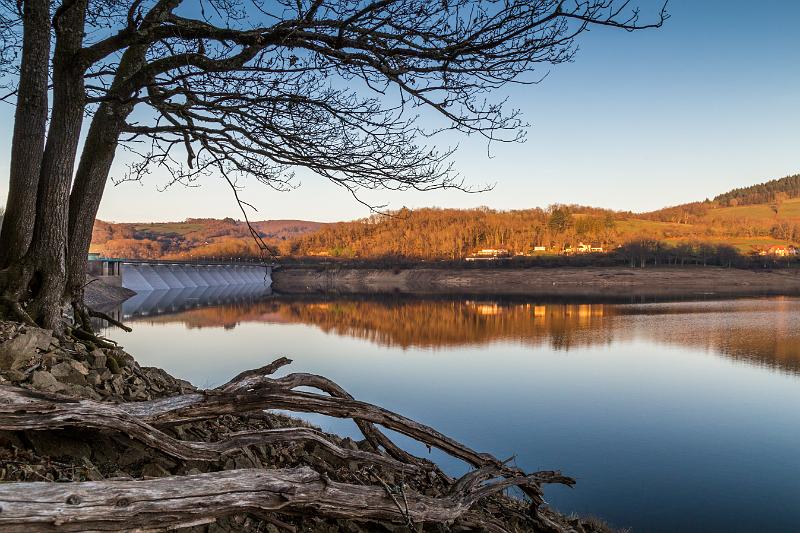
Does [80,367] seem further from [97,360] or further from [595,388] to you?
[595,388]

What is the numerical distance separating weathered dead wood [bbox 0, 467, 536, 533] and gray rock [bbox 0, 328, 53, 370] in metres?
1.97

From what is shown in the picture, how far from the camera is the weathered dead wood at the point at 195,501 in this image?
336cm

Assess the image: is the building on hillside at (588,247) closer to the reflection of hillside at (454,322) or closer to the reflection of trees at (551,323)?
the reflection of trees at (551,323)

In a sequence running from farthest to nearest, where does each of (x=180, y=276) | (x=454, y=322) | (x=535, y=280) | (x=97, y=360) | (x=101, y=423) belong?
(x=535, y=280) < (x=180, y=276) < (x=454, y=322) < (x=97, y=360) < (x=101, y=423)

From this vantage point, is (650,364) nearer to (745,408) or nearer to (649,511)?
Answer: (745,408)

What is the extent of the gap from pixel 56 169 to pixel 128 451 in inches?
140

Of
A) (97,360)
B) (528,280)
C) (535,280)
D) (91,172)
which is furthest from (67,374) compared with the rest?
(528,280)

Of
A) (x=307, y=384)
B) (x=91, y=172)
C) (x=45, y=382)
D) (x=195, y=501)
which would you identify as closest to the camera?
(x=195, y=501)

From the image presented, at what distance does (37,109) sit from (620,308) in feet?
169

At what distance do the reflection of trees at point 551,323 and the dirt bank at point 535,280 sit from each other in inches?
1255

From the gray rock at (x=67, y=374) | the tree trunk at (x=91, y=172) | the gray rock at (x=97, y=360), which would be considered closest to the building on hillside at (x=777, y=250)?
the tree trunk at (x=91, y=172)

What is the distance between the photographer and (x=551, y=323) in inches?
1560

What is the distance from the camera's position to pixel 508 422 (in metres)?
14.5

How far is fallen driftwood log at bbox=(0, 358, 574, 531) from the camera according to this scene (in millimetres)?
3486
